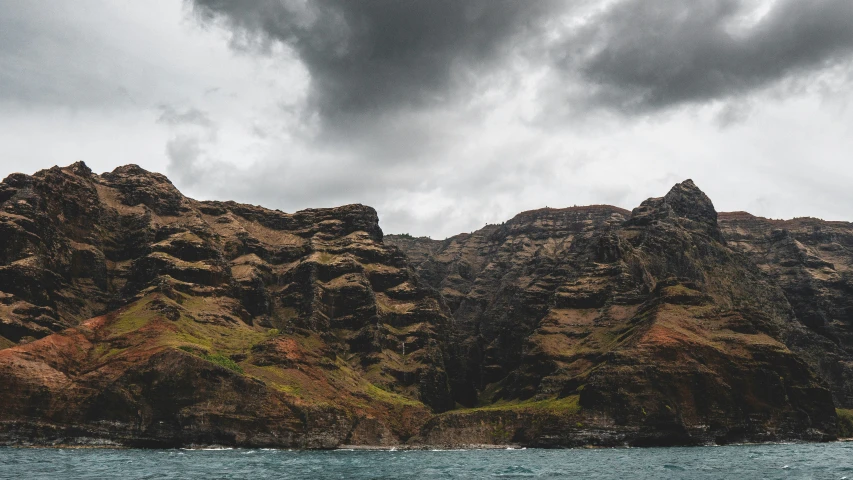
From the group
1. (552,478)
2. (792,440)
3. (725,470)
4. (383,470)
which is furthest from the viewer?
(792,440)

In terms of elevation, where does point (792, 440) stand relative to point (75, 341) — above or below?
below

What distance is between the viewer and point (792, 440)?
191 m

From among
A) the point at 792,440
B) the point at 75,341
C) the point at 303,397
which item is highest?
the point at 75,341

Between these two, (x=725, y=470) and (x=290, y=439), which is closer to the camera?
(x=725, y=470)

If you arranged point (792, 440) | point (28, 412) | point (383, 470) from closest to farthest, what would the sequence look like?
point (383, 470), point (28, 412), point (792, 440)

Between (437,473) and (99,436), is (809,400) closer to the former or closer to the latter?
(437,473)

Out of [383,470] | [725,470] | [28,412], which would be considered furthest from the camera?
[28,412]

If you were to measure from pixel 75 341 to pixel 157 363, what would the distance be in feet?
119

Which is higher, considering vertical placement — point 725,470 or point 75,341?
point 75,341

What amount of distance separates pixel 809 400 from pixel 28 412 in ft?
674

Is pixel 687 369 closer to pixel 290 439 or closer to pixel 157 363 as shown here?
pixel 290 439

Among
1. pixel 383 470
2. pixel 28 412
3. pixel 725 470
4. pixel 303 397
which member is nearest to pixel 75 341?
pixel 28 412

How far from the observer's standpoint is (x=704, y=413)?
19062 centimetres

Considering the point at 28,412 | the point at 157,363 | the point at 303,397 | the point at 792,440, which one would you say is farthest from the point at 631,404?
the point at 28,412
